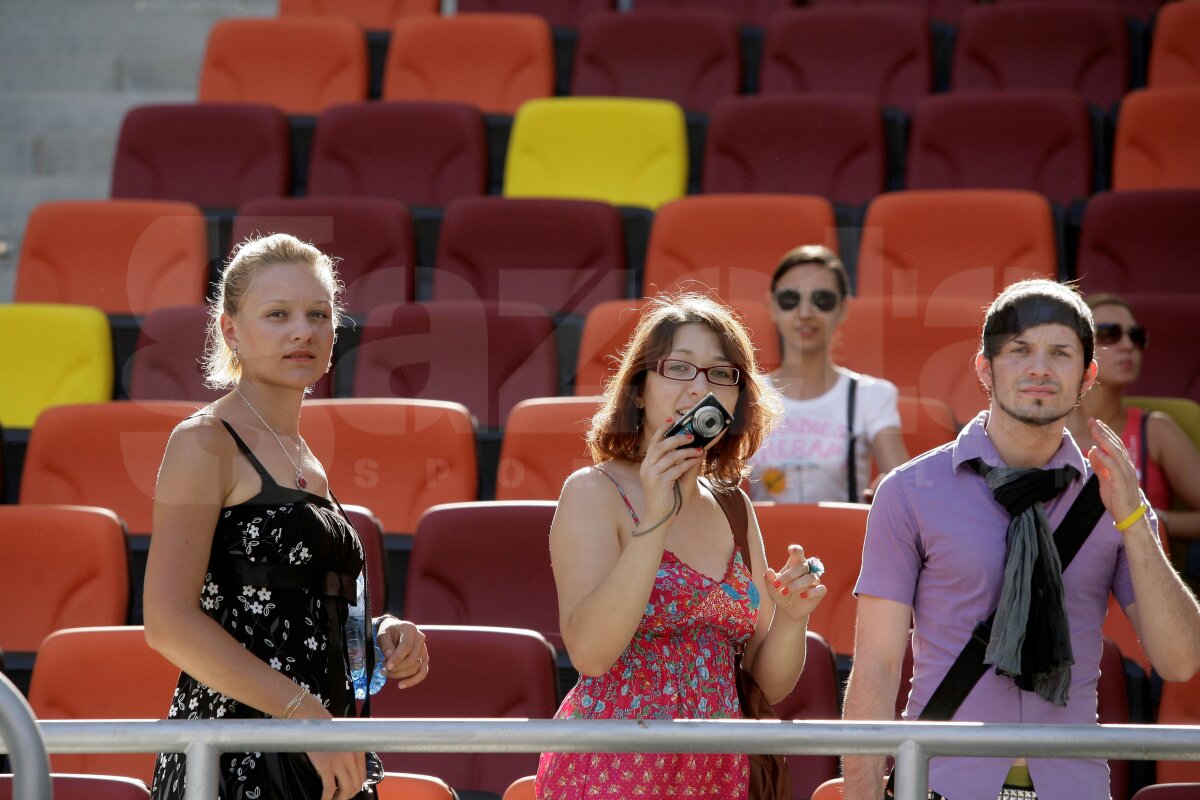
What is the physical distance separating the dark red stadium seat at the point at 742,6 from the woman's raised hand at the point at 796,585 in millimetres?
3290

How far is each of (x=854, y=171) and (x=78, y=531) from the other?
2038mm

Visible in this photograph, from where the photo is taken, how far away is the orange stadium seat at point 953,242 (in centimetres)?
307

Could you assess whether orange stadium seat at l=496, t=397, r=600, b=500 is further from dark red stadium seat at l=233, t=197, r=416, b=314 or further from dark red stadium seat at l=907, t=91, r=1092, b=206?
dark red stadium seat at l=907, t=91, r=1092, b=206

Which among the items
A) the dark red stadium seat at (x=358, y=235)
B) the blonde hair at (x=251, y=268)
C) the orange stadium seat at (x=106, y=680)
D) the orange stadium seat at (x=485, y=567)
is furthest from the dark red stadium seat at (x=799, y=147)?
the blonde hair at (x=251, y=268)

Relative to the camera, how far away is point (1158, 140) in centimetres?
341

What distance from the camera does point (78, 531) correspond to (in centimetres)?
220

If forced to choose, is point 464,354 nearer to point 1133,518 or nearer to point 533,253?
point 533,253

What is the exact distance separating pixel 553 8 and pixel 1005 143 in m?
1.59

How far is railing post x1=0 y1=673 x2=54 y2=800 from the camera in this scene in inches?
37.6

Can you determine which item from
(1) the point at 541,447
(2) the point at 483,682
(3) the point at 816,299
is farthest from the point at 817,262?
(2) the point at 483,682

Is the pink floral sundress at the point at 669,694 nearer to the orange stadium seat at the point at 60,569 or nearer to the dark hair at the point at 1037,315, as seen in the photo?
the dark hair at the point at 1037,315

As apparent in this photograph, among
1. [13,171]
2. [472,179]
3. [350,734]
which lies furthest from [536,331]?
[13,171]

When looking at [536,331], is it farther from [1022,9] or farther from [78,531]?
[1022,9]

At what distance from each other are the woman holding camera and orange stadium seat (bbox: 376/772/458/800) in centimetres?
36
